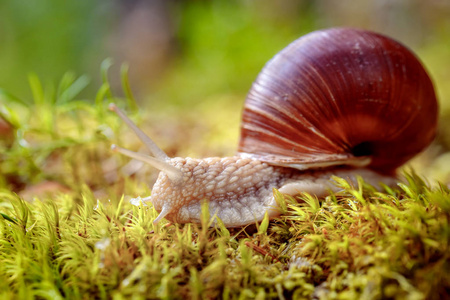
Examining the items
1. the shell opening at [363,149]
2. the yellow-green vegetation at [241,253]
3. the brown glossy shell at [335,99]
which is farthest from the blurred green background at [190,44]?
the yellow-green vegetation at [241,253]

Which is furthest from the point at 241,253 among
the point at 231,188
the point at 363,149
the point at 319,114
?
the point at 363,149

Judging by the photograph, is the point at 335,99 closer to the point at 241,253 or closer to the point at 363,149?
the point at 363,149

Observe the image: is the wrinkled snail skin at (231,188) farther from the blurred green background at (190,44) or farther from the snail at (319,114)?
the blurred green background at (190,44)

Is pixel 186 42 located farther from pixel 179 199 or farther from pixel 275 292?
pixel 275 292

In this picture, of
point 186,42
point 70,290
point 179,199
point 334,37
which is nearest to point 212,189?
point 179,199

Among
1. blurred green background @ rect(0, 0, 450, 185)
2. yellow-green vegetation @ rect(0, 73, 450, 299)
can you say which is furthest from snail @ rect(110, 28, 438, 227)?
blurred green background @ rect(0, 0, 450, 185)

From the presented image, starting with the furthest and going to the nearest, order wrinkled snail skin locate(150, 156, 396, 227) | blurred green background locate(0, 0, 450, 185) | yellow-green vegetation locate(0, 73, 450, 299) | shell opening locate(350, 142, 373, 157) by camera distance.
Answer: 1. blurred green background locate(0, 0, 450, 185)
2. shell opening locate(350, 142, 373, 157)
3. wrinkled snail skin locate(150, 156, 396, 227)
4. yellow-green vegetation locate(0, 73, 450, 299)

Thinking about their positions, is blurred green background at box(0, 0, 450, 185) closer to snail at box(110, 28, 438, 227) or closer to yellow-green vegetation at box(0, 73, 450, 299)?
snail at box(110, 28, 438, 227)

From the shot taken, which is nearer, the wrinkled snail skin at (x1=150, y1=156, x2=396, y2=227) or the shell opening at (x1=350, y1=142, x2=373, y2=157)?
the wrinkled snail skin at (x1=150, y1=156, x2=396, y2=227)
